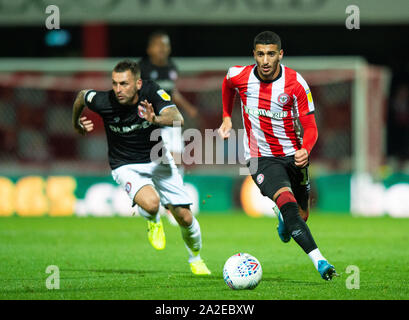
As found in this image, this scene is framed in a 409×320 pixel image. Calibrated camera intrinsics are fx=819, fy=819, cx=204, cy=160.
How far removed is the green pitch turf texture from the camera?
6221 millimetres

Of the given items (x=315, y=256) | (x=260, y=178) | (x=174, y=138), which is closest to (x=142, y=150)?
(x=260, y=178)

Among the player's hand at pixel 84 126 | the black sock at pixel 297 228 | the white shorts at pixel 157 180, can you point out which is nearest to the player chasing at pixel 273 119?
the black sock at pixel 297 228

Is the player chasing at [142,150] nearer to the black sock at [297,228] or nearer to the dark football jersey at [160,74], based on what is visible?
the black sock at [297,228]

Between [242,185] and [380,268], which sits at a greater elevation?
[242,185]

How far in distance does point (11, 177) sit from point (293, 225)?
9173 millimetres

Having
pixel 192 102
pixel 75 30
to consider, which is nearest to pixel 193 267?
pixel 192 102

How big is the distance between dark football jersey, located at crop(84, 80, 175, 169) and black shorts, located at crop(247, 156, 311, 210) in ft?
3.23

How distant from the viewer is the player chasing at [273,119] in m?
6.94

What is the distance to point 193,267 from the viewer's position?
746 cm

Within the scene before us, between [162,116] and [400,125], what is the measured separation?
11.2m

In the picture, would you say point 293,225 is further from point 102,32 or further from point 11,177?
point 102,32

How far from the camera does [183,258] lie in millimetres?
8758

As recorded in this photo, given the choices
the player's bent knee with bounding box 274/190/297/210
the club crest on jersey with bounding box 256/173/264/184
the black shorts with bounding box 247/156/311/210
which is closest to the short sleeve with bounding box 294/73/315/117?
the black shorts with bounding box 247/156/311/210

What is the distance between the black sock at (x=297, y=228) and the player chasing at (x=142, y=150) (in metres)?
1.14
